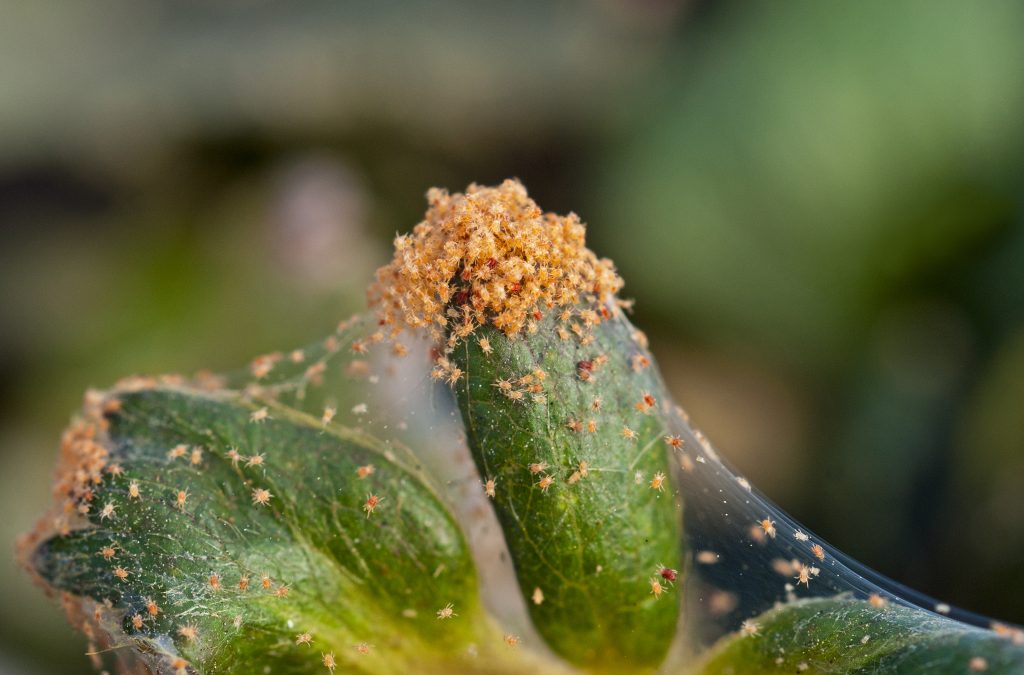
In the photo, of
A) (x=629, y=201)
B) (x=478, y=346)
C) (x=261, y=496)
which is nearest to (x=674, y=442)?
(x=478, y=346)

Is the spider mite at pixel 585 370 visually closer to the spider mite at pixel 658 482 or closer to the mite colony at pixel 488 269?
the mite colony at pixel 488 269

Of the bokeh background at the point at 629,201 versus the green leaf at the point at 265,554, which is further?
the bokeh background at the point at 629,201

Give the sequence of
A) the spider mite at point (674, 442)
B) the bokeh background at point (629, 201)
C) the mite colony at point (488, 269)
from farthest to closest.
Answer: the bokeh background at point (629, 201) < the spider mite at point (674, 442) < the mite colony at point (488, 269)

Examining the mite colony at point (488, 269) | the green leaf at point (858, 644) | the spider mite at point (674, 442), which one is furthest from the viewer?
the spider mite at point (674, 442)

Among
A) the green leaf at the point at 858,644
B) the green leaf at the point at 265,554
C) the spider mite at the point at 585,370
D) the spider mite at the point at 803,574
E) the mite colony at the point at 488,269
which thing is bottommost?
the green leaf at the point at 858,644

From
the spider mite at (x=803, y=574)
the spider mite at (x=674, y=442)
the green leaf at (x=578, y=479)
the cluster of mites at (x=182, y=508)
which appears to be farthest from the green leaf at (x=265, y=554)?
the spider mite at (x=803, y=574)

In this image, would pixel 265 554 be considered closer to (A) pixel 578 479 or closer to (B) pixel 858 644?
(A) pixel 578 479
